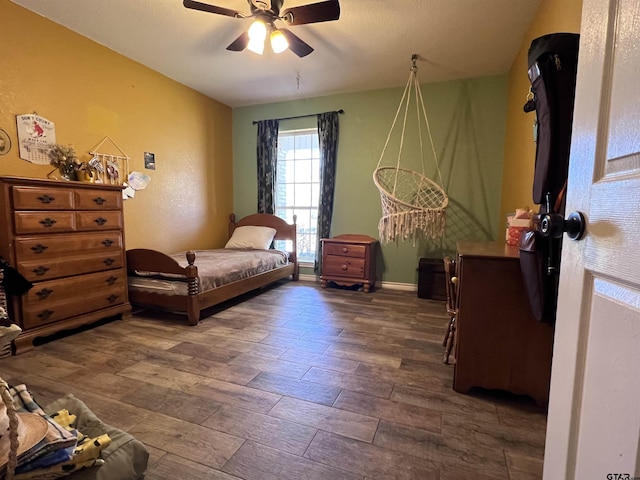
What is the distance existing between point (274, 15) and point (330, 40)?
2.55ft

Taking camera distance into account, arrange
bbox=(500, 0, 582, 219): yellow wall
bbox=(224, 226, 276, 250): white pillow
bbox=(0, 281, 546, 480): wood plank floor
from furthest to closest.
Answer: bbox=(224, 226, 276, 250): white pillow < bbox=(500, 0, 582, 219): yellow wall < bbox=(0, 281, 546, 480): wood plank floor

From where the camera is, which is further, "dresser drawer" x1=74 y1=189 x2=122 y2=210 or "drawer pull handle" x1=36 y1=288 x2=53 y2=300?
"dresser drawer" x1=74 y1=189 x2=122 y2=210

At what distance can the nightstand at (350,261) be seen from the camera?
3881 mm

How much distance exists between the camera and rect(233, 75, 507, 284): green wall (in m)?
3.60

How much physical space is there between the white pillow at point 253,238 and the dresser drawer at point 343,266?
93 centimetres

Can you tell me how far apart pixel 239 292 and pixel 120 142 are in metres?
2.04

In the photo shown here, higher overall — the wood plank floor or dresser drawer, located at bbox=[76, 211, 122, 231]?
dresser drawer, located at bbox=[76, 211, 122, 231]

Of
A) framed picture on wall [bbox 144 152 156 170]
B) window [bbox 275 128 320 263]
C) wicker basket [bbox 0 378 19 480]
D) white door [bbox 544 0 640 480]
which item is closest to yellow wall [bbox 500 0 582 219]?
white door [bbox 544 0 640 480]

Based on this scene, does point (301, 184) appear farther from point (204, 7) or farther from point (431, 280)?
point (204, 7)

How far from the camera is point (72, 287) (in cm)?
243

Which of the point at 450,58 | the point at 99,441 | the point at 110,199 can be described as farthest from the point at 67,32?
the point at 450,58

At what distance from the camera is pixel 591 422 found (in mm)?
650

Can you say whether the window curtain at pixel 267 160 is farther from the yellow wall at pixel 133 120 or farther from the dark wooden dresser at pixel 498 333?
the dark wooden dresser at pixel 498 333

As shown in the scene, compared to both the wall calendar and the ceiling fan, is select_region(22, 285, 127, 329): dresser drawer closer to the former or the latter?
the wall calendar
